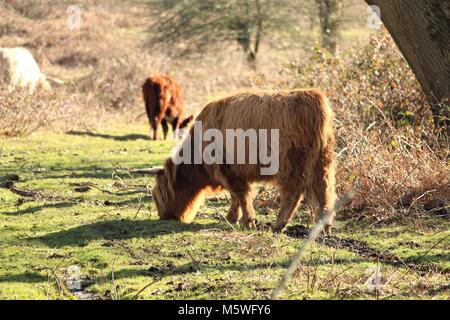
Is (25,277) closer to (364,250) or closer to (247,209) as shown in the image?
(247,209)

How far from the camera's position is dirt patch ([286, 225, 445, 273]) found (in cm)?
684

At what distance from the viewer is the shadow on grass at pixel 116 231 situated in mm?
7945

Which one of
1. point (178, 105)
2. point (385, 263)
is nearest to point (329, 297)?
point (385, 263)

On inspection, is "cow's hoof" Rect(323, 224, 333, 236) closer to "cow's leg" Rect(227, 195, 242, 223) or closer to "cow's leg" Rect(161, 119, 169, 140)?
"cow's leg" Rect(227, 195, 242, 223)

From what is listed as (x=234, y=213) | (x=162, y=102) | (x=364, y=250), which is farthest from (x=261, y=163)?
(x=162, y=102)

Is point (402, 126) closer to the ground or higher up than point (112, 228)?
higher up

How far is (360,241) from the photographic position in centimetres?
799

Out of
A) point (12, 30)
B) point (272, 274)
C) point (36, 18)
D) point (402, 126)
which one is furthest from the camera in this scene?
point (36, 18)

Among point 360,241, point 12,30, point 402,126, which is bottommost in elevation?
point 360,241

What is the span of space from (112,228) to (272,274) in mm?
2443

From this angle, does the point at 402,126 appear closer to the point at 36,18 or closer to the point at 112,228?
A: the point at 112,228

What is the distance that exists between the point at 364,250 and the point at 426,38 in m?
3.40

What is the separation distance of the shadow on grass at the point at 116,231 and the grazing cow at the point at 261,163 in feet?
1.18

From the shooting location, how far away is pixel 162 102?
1828 centimetres
